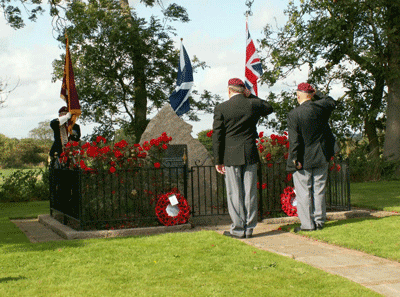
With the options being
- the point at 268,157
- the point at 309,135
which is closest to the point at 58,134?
the point at 268,157

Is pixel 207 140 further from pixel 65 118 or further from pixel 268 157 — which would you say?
pixel 268 157

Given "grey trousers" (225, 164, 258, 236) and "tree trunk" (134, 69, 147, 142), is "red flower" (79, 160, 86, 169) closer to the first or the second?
"grey trousers" (225, 164, 258, 236)

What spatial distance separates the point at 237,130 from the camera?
714cm

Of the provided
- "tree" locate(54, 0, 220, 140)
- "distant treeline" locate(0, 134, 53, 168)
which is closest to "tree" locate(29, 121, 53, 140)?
"distant treeline" locate(0, 134, 53, 168)

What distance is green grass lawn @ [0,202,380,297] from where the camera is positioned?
15.0 feet

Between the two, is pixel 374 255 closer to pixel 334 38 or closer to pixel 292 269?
pixel 292 269

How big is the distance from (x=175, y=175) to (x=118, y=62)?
1255 cm

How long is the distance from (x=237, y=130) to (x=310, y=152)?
1.17 m

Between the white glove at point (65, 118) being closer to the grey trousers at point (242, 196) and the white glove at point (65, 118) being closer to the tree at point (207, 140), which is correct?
the tree at point (207, 140)

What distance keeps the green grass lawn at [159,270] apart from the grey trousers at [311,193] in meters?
1.29

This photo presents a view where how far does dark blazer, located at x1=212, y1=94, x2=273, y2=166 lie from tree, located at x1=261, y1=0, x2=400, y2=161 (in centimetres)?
1222

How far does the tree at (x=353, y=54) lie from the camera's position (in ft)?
62.0

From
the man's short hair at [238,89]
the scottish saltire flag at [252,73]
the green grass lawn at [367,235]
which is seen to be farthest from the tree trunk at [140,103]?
the man's short hair at [238,89]

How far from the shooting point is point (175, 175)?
30.6 ft
